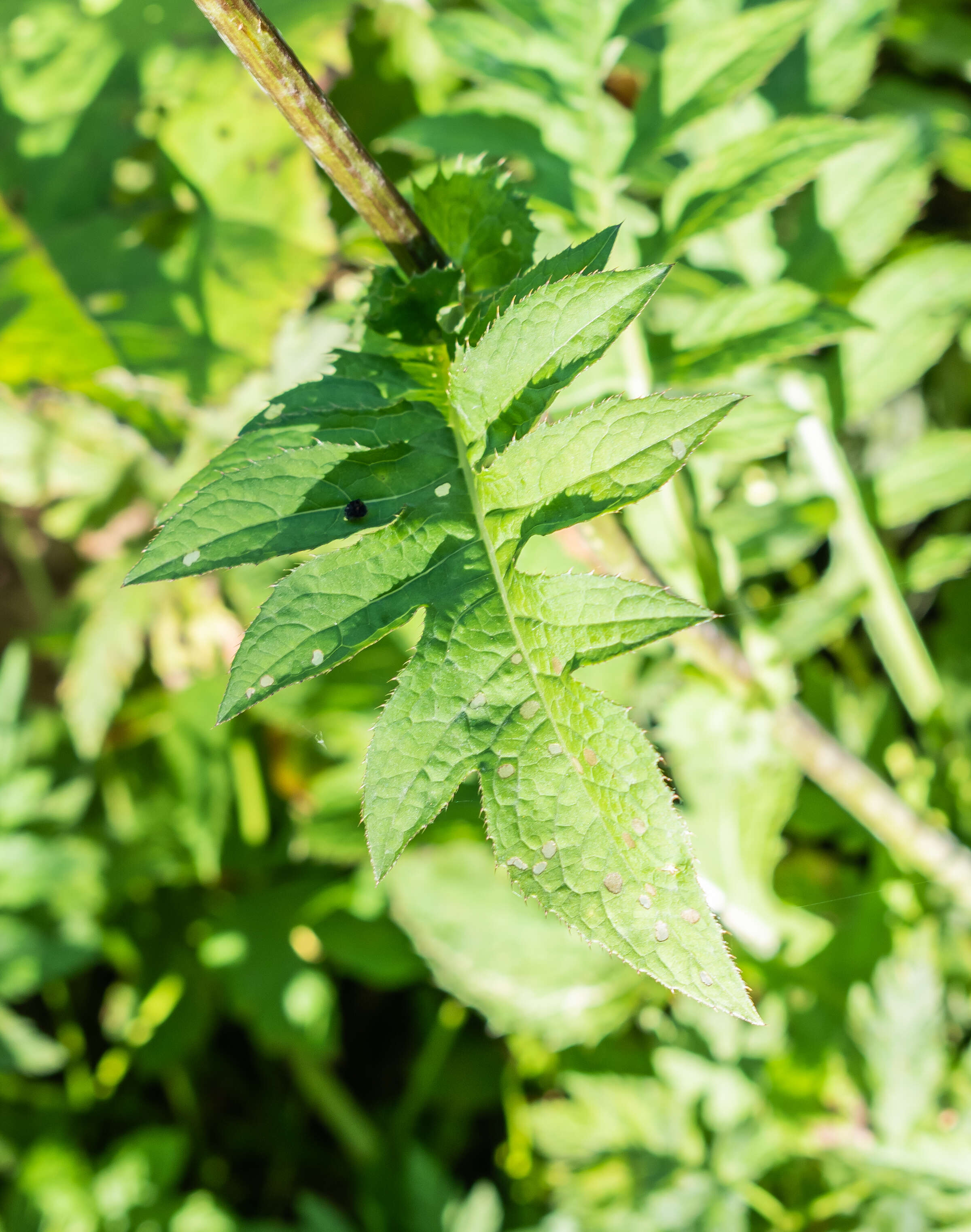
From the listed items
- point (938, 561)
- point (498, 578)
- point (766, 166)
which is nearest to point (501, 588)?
point (498, 578)

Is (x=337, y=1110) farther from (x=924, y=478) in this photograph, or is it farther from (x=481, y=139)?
(x=481, y=139)

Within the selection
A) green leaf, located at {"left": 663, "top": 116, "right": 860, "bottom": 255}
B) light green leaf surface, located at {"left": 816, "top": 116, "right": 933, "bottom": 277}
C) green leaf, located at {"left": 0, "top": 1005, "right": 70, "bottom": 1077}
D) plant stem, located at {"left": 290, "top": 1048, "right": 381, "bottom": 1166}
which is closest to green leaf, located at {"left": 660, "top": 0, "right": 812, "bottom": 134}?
green leaf, located at {"left": 663, "top": 116, "right": 860, "bottom": 255}

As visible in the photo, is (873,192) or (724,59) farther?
(873,192)

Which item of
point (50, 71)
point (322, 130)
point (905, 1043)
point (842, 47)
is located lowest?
point (905, 1043)

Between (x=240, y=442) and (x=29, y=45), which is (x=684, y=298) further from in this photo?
(x=29, y=45)

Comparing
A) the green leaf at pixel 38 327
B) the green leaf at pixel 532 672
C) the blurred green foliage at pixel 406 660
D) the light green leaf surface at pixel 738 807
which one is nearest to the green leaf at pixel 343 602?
the green leaf at pixel 532 672

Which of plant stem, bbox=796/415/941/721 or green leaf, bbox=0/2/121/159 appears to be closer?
plant stem, bbox=796/415/941/721

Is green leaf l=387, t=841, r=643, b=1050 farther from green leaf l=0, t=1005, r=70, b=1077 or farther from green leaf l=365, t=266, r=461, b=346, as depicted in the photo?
green leaf l=365, t=266, r=461, b=346

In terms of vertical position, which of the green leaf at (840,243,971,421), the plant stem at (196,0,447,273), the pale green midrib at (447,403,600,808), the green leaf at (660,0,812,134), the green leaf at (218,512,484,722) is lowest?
the green leaf at (840,243,971,421)
